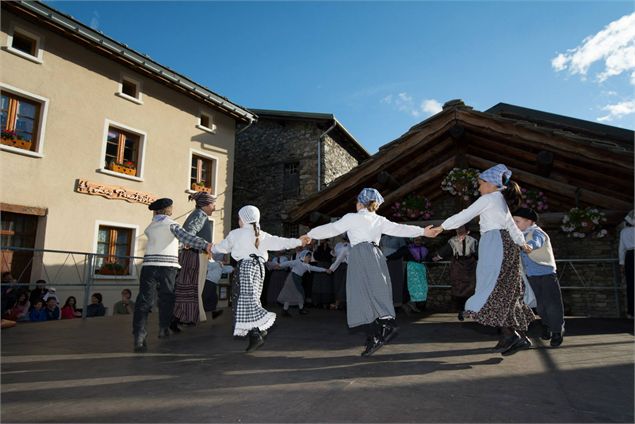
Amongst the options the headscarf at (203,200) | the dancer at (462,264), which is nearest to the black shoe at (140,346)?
the headscarf at (203,200)

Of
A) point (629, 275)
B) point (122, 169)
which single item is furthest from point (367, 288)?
point (122, 169)

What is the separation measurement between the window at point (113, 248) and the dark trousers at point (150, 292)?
8275mm

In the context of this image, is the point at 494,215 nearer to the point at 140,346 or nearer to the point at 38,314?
the point at 140,346

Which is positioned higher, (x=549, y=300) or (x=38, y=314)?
(x=549, y=300)

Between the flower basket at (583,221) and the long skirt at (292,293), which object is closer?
the flower basket at (583,221)

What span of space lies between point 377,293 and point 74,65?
12482mm

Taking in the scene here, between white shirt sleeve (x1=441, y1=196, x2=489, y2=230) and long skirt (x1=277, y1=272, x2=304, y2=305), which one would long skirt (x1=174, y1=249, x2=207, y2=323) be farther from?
white shirt sleeve (x1=441, y1=196, x2=489, y2=230)

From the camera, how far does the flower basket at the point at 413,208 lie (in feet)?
32.1

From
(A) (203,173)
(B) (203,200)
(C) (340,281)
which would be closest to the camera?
(B) (203,200)

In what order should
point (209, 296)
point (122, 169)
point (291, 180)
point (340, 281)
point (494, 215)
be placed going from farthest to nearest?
point (291, 180) < point (122, 169) < point (340, 281) < point (209, 296) < point (494, 215)

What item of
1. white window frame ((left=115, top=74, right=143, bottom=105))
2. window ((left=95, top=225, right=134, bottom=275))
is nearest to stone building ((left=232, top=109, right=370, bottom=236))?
white window frame ((left=115, top=74, right=143, bottom=105))

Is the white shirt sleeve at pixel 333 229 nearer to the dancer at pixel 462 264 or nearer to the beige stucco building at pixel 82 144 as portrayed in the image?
the dancer at pixel 462 264

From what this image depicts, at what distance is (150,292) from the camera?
4688 mm

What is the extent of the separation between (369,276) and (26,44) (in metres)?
12.5
